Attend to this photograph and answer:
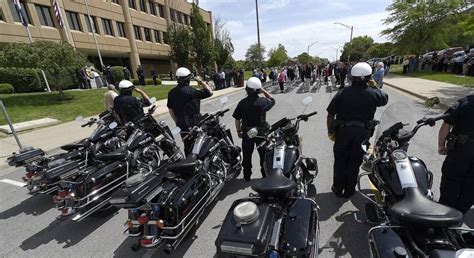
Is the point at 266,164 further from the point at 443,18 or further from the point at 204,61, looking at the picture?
the point at 443,18

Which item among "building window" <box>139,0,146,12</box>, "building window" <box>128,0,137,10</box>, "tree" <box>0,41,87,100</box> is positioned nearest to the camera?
"tree" <box>0,41,87,100</box>

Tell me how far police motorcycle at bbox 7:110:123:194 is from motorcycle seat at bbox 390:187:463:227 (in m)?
4.11

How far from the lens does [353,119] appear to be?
3471 millimetres

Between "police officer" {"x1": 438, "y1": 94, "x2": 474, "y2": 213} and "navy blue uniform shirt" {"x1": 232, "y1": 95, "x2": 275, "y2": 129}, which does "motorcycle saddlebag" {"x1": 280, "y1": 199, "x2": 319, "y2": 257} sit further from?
"navy blue uniform shirt" {"x1": 232, "y1": 95, "x2": 275, "y2": 129}

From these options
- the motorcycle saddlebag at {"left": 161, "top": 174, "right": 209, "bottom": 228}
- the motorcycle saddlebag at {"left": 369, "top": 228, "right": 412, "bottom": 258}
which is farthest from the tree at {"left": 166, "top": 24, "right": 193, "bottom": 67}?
the motorcycle saddlebag at {"left": 369, "top": 228, "right": 412, "bottom": 258}

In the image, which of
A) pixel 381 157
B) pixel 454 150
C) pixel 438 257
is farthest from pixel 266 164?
pixel 454 150

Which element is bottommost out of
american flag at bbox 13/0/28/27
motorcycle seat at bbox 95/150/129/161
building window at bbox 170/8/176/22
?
motorcycle seat at bbox 95/150/129/161

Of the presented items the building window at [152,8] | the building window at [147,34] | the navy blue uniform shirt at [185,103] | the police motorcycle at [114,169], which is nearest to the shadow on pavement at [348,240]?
the police motorcycle at [114,169]

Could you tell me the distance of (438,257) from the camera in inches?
65.1

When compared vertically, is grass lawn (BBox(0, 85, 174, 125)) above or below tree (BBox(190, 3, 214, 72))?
below

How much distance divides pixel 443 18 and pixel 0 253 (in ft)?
117

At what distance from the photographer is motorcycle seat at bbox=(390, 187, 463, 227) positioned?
5.93 ft

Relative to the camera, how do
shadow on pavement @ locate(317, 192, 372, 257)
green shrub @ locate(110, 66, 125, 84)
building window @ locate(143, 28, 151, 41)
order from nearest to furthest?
1. shadow on pavement @ locate(317, 192, 372, 257)
2. green shrub @ locate(110, 66, 125, 84)
3. building window @ locate(143, 28, 151, 41)

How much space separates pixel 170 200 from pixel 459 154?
10.5 ft
